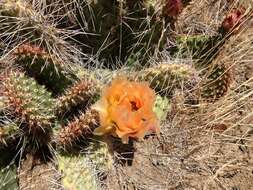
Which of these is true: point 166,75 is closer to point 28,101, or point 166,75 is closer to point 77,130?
point 77,130

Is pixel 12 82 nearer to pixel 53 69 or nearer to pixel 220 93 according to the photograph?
pixel 53 69

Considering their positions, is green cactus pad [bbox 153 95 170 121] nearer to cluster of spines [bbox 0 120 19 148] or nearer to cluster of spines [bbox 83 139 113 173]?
cluster of spines [bbox 83 139 113 173]

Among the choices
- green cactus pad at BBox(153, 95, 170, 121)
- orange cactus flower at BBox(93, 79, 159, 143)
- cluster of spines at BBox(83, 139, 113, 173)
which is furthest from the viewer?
green cactus pad at BBox(153, 95, 170, 121)

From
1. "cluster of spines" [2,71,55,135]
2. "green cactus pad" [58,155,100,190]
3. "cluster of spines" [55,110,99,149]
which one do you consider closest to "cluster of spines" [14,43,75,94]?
"cluster of spines" [2,71,55,135]

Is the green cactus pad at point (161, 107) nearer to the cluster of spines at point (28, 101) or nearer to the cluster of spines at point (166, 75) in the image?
the cluster of spines at point (166, 75)

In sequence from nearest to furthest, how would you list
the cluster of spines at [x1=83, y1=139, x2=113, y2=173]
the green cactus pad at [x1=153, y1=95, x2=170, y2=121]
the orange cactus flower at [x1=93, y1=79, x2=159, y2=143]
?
the orange cactus flower at [x1=93, y1=79, x2=159, y2=143] < the cluster of spines at [x1=83, y1=139, x2=113, y2=173] < the green cactus pad at [x1=153, y1=95, x2=170, y2=121]

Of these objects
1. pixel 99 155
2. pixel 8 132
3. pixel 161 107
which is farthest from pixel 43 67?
pixel 161 107

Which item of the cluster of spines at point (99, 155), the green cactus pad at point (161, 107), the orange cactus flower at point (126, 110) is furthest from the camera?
the green cactus pad at point (161, 107)

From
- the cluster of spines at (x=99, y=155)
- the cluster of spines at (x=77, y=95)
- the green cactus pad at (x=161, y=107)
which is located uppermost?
the cluster of spines at (x=77, y=95)

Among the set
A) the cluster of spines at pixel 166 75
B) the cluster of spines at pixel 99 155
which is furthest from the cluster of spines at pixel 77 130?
the cluster of spines at pixel 166 75
